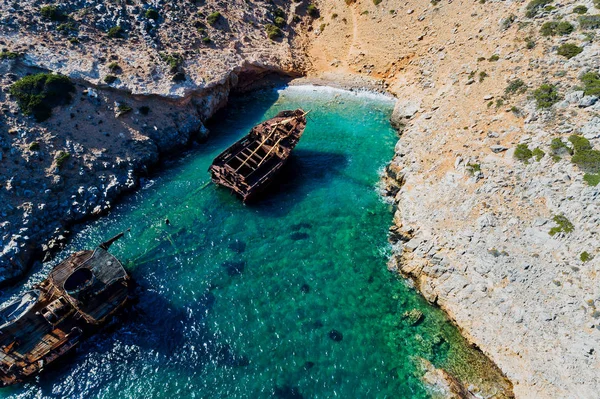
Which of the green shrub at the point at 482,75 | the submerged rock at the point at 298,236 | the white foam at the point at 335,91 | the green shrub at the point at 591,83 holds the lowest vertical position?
the submerged rock at the point at 298,236

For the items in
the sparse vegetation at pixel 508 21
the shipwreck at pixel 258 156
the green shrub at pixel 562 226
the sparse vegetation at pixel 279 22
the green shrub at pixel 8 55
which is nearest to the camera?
the green shrub at pixel 562 226

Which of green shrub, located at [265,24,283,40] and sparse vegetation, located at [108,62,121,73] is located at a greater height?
green shrub, located at [265,24,283,40]

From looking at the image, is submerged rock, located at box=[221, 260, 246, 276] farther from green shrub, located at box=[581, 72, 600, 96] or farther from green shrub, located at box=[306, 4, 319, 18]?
green shrub, located at box=[306, 4, 319, 18]

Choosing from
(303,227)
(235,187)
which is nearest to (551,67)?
(303,227)

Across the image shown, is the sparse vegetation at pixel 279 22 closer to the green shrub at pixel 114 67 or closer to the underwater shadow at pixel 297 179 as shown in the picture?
the green shrub at pixel 114 67

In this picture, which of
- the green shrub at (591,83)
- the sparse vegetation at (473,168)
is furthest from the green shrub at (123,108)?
the green shrub at (591,83)

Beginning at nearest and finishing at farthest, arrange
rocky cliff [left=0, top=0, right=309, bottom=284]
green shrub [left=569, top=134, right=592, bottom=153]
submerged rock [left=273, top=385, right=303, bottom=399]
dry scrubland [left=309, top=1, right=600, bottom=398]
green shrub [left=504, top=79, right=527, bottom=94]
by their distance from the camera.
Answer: dry scrubland [left=309, top=1, right=600, bottom=398] → submerged rock [left=273, top=385, right=303, bottom=399] → green shrub [left=569, top=134, right=592, bottom=153] → rocky cliff [left=0, top=0, right=309, bottom=284] → green shrub [left=504, top=79, right=527, bottom=94]

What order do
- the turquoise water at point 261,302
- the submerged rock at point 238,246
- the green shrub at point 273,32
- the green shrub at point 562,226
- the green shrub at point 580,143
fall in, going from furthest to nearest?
the green shrub at point 273,32 < the submerged rock at point 238,246 < the green shrub at point 580,143 < the green shrub at point 562,226 < the turquoise water at point 261,302

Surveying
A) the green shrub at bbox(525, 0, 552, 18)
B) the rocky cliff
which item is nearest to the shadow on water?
the rocky cliff
